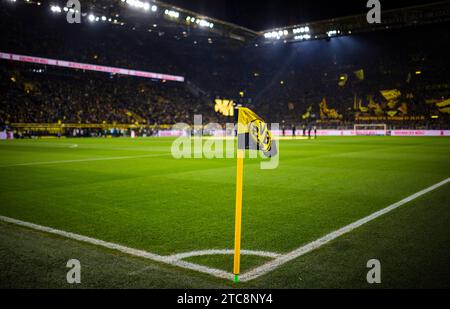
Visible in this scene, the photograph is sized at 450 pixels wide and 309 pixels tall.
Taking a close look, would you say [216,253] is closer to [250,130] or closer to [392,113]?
[250,130]

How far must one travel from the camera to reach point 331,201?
7449 mm

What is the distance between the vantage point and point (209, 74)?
6744 centimetres

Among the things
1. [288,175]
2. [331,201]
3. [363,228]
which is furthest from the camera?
[288,175]

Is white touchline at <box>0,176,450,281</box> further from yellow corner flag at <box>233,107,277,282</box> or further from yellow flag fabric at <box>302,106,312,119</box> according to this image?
yellow flag fabric at <box>302,106,312,119</box>

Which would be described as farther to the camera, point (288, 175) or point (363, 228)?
point (288, 175)

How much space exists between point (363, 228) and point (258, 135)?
2691mm

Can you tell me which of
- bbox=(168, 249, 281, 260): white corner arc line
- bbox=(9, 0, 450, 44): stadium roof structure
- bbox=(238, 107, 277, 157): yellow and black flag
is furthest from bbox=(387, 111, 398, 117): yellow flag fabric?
bbox=(238, 107, 277, 157): yellow and black flag

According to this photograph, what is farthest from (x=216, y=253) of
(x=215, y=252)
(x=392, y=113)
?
(x=392, y=113)

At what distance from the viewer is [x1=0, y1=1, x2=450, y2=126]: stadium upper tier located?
45.2 metres

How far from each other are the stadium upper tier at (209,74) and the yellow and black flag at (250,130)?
35831mm

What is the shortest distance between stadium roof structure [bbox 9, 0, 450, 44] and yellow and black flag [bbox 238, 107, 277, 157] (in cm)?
3467
